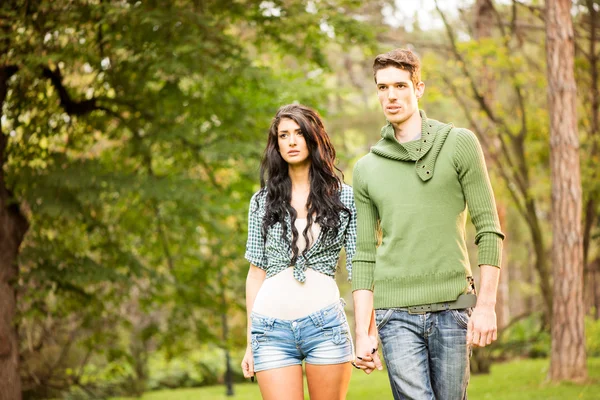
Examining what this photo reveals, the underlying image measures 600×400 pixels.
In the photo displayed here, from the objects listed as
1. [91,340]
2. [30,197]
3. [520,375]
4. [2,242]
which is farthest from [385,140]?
[520,375]

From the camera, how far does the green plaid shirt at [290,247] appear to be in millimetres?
4066

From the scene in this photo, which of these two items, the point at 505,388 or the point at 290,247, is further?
the point at 505,388

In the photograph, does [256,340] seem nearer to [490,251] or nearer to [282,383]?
[282,383]

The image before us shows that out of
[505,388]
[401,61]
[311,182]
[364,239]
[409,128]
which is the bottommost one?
[505,388]

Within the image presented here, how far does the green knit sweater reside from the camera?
3381mm

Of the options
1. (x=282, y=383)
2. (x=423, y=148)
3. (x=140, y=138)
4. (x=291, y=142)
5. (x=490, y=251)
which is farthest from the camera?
(x=140, y=138)

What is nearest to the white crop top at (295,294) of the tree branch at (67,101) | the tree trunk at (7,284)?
the tree trunk at (7,284)

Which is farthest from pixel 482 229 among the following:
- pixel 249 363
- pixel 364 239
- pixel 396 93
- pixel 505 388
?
pixel 505 388

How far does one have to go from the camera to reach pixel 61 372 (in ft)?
44.5

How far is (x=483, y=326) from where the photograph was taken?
10.4ft

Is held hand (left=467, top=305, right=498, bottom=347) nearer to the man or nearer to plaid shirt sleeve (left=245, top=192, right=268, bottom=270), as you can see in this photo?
the man

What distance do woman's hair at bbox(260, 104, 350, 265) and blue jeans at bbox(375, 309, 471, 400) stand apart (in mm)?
833

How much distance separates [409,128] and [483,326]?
1.00m

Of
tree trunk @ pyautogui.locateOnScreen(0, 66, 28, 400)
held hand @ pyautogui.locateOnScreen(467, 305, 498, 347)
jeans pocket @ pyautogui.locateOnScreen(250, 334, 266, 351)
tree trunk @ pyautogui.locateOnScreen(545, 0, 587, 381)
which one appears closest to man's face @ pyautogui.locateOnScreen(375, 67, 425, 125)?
held hand @ pyautogui.locateOnScreen(467, 305, 498, 347)
